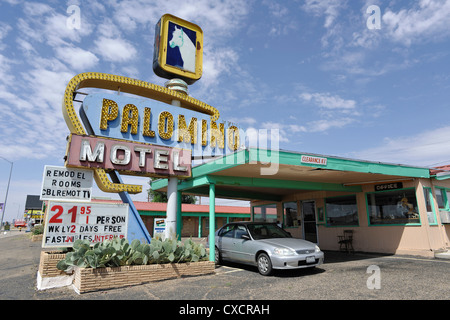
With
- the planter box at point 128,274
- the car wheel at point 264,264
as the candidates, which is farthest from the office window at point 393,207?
the planter box at point 128,274

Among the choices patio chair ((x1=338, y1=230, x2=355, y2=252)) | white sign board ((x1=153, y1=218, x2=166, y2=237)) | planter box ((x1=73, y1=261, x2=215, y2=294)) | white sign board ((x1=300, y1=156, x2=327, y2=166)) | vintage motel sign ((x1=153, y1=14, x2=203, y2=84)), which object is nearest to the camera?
planter box ((x1=73, y1=261, x2=215, y2=294))

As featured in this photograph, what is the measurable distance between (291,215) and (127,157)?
417 inches

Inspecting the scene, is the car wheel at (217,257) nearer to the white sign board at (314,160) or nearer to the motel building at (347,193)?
the motel building at (347,193)

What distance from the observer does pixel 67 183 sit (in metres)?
9.01

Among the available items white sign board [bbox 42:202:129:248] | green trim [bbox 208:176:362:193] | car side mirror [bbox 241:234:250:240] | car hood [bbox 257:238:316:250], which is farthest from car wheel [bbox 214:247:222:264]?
white sign board [bbox 42:202:129:248]

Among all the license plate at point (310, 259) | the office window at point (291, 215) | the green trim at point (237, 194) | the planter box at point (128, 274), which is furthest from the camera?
the office window at point (291, 215)

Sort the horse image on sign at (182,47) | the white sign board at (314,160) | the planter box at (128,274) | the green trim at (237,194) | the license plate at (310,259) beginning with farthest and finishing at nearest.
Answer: the green trim at (237,194), the horse image on sign at (182,47), the white sign board at (314,160), the license plate at (310,259), the planter box at (128,274)

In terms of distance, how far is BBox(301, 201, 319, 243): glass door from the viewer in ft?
52.1

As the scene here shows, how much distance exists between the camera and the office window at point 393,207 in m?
12.5

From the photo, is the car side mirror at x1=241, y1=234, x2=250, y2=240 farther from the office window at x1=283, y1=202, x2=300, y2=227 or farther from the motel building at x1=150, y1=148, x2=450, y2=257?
the office window at x1=283, y1=202, x2=300, y2=227

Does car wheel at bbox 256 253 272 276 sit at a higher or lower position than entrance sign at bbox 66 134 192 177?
lower

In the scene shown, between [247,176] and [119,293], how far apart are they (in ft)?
19.0

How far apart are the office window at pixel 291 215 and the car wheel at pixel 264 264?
28.4 ft

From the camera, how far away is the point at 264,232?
31.5ft
